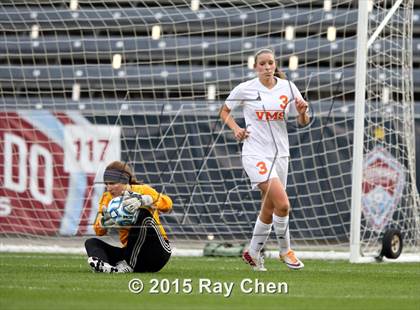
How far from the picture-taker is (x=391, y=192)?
12078mm

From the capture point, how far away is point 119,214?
25.3 ft

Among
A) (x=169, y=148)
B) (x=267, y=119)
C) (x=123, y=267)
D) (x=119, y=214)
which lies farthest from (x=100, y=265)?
(x=169, y=148)

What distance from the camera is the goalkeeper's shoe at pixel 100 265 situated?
7.98 meters

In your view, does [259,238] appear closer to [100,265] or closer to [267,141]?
[267,141]

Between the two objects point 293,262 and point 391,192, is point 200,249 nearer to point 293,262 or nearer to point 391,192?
point 391,192

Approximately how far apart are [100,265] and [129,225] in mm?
415

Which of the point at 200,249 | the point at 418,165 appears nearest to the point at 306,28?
the point at 418,165

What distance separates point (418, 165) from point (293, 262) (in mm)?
5075

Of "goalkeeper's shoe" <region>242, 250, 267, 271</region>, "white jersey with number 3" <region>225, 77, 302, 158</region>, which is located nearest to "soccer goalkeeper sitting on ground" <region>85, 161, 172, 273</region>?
"goalkeeper's shoe" <region>242, 250, 267, 271</region>

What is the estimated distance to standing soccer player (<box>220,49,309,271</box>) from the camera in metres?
8.44

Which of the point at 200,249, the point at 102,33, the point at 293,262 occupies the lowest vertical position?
the point at 200,249

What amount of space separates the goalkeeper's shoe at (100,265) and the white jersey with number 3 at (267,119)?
139cm

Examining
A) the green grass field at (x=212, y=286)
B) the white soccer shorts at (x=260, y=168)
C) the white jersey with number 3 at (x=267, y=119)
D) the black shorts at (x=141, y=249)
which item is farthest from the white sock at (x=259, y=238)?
the black shorts at (x=141, y=249)

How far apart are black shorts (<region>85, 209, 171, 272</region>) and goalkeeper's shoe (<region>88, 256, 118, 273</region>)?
0.10 ft
